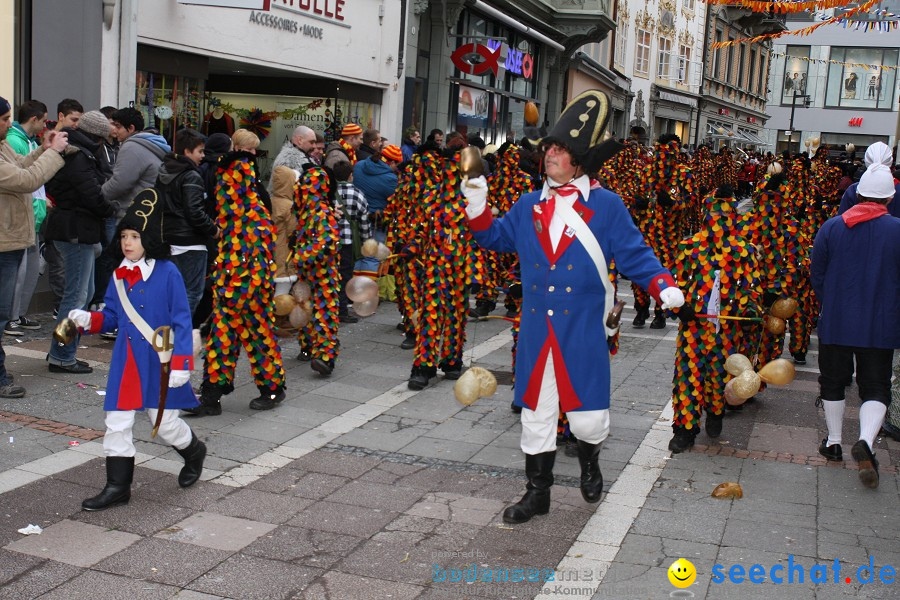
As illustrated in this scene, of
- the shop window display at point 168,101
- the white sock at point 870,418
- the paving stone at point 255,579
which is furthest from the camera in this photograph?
the shop window display at point 168,101

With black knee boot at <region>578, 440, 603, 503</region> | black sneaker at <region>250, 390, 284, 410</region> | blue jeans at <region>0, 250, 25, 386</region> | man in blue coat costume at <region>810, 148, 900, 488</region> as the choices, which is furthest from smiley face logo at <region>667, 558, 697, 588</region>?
blue jeans at <region>0, 250, 25, 386</region>

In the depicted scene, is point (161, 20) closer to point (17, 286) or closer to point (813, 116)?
point (17, 286)

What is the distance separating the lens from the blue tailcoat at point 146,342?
5.27m

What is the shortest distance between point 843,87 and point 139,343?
55040 mm

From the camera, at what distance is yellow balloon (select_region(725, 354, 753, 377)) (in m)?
6.44

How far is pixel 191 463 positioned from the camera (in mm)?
5645

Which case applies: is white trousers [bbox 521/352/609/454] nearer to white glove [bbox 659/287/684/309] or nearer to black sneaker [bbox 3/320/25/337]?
white glove [bbox 659/287/684/309]

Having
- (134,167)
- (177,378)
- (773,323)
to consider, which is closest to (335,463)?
(177,378)

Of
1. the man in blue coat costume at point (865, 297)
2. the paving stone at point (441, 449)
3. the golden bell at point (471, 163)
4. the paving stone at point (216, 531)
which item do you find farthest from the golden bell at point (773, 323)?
the paving stone at point (216, 531)

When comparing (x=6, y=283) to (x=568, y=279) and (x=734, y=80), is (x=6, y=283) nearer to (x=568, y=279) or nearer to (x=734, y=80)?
(x=568, y=279)

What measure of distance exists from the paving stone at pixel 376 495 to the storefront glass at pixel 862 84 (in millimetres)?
53741

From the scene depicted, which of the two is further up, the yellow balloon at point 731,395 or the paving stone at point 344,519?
the yellow balloon at point 731,395

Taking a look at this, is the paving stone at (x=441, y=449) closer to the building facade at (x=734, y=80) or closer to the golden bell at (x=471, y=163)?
the golden bell at (x=471, y=163)

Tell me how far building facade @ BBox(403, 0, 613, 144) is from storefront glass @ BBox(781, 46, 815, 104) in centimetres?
2959
